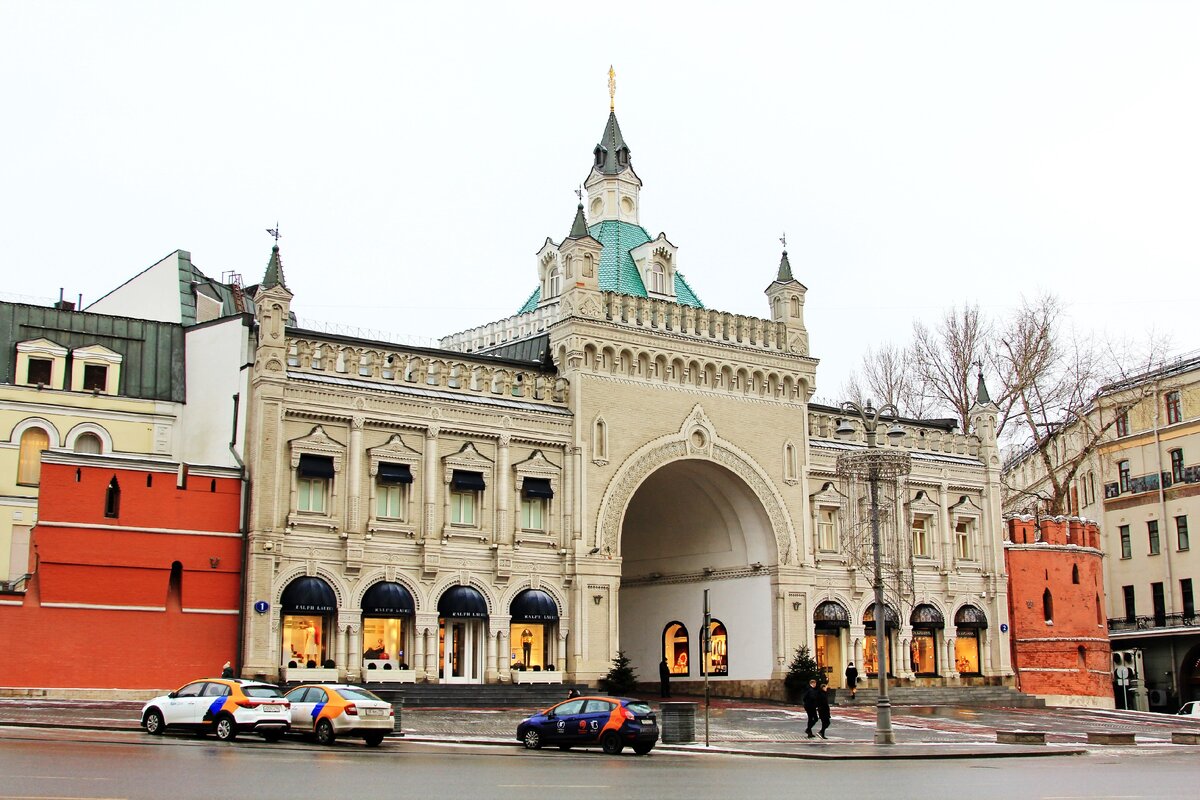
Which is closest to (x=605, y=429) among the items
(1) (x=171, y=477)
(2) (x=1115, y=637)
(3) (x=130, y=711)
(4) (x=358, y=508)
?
(4) (x=358, y=508)

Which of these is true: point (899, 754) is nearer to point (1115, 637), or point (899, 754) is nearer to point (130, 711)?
point (130, 711)

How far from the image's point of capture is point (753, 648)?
4800 cm

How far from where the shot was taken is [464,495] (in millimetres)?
41969

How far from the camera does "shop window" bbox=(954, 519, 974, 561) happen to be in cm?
5316

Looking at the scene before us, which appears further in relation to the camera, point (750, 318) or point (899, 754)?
point (750, 318)

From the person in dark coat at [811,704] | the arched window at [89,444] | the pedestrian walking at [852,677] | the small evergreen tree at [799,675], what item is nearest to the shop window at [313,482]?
the arched window at [89,444]

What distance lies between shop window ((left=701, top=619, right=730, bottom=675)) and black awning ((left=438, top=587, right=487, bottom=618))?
441 inches

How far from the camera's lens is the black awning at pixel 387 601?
39.4 metres

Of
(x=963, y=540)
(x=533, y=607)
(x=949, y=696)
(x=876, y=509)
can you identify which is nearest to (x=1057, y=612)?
(x=963, y=540)

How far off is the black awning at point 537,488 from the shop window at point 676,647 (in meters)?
9.69

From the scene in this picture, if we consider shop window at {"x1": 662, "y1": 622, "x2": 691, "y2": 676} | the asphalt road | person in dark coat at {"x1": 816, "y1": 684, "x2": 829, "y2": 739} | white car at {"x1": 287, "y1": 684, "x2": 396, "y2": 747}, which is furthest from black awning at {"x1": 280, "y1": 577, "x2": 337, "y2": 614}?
shop window at {"x1": 662, "y1": 622, "x2": 691, "y2": 676}

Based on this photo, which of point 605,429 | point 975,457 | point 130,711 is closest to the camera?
point 130,711

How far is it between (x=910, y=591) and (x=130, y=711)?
29.2 meters

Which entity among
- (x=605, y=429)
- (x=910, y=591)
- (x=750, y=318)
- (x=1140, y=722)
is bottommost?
(x=1140, y=722)
